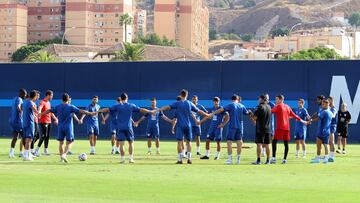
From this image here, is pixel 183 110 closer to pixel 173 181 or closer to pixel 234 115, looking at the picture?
pixel 234 115

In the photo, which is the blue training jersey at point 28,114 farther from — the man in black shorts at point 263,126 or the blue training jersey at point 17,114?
the man in black shorts at point 263,126

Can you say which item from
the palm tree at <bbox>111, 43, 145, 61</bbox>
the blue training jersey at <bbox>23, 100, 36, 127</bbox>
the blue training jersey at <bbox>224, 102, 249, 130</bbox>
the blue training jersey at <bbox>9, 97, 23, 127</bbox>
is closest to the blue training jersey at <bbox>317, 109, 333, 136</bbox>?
the blue training jersey at <bbox>224, 102, 249, 130</bbox>

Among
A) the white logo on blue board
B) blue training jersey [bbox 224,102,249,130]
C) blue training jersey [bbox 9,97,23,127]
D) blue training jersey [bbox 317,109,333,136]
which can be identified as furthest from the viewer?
the white logo on blue board

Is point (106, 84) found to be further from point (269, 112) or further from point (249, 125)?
point (269, 112)

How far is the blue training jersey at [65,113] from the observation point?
28.9 m

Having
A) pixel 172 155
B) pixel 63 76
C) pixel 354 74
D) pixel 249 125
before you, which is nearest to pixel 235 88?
pixel 249 125

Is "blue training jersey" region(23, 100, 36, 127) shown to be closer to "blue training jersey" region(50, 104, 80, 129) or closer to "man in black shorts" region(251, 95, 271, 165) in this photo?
"blue training jersey" region(50, 104, 80, 129)

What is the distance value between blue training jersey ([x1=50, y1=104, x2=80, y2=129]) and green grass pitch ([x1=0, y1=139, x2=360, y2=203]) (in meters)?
1.20

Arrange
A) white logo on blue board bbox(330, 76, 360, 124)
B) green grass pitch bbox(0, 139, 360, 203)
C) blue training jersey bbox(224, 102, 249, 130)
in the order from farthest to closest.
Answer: white logo on blue board bbox(330, 76, 360, 124) < blue training jersey bbox(224, 102, 249, 130) < green grass pitch bbox(0, 139, 360, 203)

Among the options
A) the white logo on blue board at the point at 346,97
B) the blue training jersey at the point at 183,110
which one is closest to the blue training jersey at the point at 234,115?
the blue training jersey at the point at 183,110

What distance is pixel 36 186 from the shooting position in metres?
20.9

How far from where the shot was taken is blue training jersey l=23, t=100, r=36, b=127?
3005 centimetres

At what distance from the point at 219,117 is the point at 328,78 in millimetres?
16580

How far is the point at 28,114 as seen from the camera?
3017 cm
